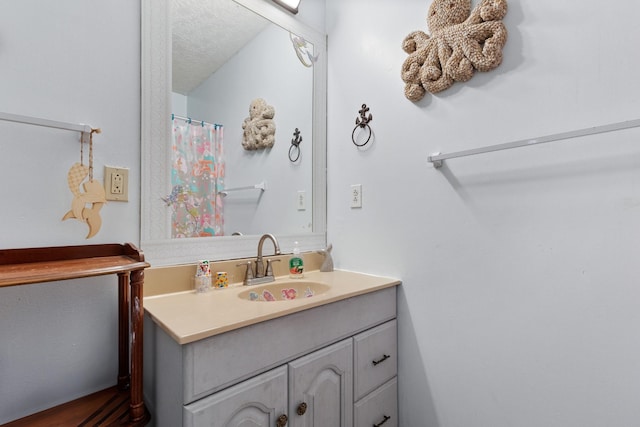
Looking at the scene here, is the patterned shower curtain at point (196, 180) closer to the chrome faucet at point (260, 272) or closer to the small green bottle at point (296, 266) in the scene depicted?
the chrome faucet at point (260, 272)

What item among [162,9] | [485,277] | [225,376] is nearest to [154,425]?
[225,376]

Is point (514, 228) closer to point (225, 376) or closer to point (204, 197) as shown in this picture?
point (225, 376)

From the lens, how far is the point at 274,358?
927 millimetres

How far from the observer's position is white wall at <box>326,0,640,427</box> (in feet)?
2.93

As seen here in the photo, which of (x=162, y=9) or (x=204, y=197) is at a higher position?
(x=162, y=9)

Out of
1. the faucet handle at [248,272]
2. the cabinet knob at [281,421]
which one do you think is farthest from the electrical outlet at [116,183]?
the cabinet knob at [281,421]

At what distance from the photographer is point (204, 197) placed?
1293 millimetres

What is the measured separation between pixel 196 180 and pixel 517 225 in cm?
121

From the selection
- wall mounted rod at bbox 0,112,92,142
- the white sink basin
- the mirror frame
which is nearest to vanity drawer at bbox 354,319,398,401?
the white sink basin

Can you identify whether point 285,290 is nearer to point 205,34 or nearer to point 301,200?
point 301,200

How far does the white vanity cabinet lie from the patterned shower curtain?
409 mm

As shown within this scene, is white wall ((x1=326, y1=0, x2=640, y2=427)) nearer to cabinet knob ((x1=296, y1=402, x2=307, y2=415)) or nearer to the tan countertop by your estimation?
the tan countertop

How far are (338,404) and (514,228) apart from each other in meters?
0.87

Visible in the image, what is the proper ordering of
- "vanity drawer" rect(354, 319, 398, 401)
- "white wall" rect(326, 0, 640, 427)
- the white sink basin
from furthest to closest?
the white sink basin < "vanity drawer" rect(354, 319, 398, 401) < "white wall" rect(326, 0, 640, 427)
